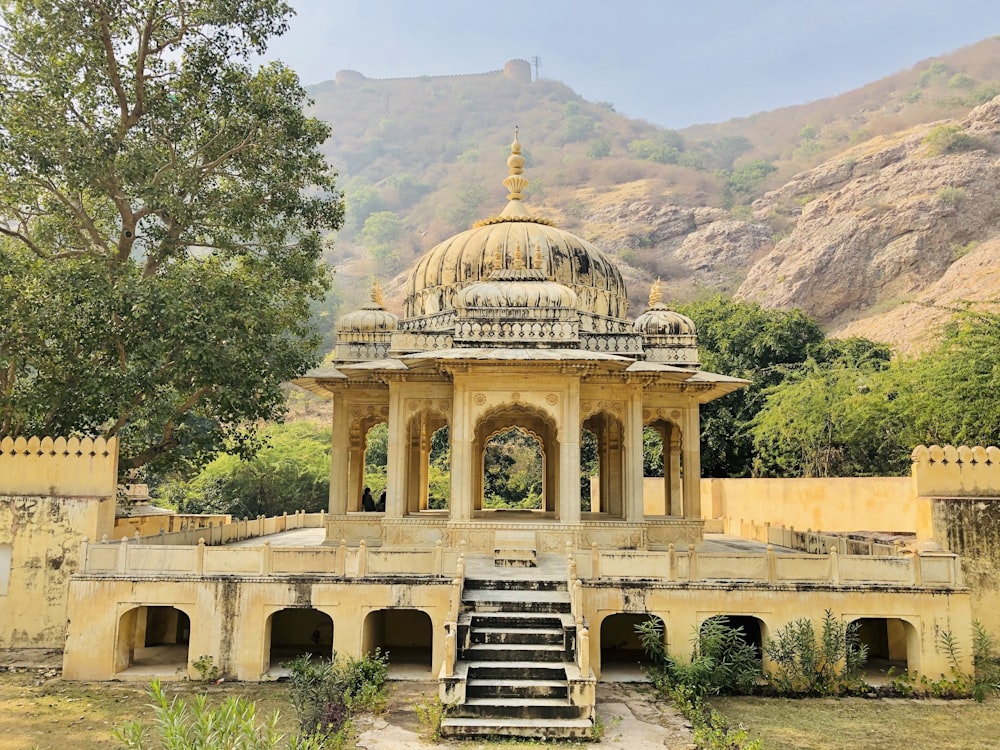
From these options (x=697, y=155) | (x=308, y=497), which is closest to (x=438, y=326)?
(x=308, y=497)

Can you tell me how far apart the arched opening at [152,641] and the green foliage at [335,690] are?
2.50 metres

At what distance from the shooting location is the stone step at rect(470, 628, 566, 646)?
12.0 metres

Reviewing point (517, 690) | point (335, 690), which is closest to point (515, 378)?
point (517, 690)

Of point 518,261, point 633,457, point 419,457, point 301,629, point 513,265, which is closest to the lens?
point 301,629

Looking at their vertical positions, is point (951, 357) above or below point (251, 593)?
above

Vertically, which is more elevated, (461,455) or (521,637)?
(461,455)

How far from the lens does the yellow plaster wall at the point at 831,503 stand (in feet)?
61.8

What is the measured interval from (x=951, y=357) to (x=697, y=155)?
110274 mm

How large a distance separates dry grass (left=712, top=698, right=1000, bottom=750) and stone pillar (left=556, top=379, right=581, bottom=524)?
495cm

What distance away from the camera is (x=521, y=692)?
11000 millimetres

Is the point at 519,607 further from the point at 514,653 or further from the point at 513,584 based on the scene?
the point at 514,653

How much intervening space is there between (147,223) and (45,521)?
289 inches

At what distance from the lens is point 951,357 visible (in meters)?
23.1

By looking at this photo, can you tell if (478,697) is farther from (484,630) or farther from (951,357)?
(951,357)
